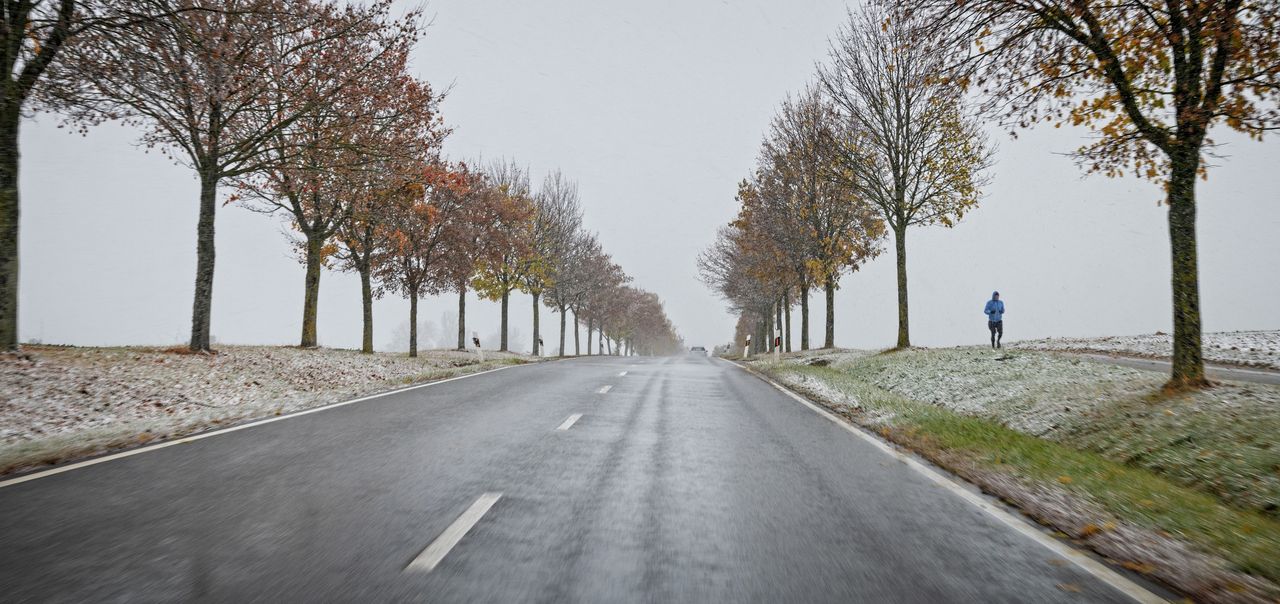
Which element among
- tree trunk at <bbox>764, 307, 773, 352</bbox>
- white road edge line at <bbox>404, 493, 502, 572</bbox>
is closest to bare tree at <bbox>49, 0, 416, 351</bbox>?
white road edge line at <bbox>404, 493, 502, 572</bbox>

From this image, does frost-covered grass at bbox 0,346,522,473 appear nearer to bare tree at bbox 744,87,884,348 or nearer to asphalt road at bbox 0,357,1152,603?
asphalt road at bbox 0,357,1152,603

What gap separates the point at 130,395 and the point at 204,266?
254 inches

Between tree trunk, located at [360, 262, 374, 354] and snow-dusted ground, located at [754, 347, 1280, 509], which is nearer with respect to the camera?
snow-dusted ground, located at [754, 347, 1280, 509]

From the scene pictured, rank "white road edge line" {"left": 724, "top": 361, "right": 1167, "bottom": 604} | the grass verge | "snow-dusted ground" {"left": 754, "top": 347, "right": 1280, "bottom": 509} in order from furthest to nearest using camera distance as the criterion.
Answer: "snow-dusted ground" {"left": 754, "top": 347, "right": 1280, "bottom": 509}, the grass verge, "white road edge line" {"left": 724, "top": 361, "right": 1167, "bottom": 604}

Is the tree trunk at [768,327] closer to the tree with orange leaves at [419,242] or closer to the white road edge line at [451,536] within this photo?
the tree with orange leaves at [419,242]

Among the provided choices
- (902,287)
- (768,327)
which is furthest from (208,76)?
(768,327)

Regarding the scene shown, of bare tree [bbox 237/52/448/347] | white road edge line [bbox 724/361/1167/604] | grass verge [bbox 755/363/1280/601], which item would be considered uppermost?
bare tree [bbox 237/52/448/347]

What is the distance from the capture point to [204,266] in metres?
16.3

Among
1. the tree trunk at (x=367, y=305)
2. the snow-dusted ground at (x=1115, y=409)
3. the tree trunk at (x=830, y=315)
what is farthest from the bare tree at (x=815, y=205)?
the tree trunk at (x=367, y=305)

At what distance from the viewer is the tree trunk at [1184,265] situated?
9750 millimetres

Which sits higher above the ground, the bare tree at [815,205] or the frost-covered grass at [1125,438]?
the bare tree at [815,205]

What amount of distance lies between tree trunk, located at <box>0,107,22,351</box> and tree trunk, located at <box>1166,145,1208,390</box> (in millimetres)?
18376

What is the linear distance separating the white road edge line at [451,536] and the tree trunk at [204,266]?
566 inches

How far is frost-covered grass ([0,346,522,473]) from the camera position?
7.62 metres
